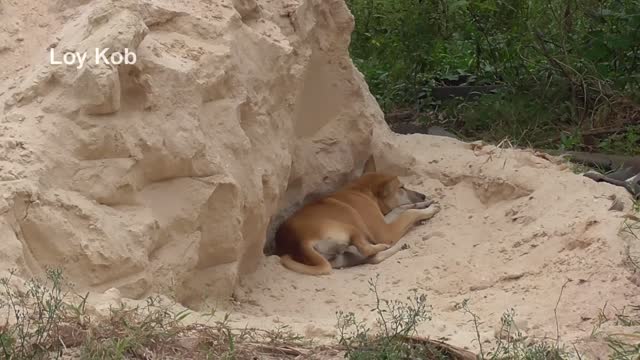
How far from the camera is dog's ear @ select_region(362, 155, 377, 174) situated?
855 centimetres

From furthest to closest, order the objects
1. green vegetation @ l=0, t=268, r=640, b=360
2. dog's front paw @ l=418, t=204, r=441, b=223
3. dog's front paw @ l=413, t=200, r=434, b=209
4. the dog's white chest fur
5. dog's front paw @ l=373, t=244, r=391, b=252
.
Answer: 1. dog's front paw @ l=413, t=200, r=434, b=209
2. dog's front paw @ l=418, t=204, r=441, b=223
3. dog's front paw @ l=373, t=244, r=391, b=252
4. the dog's white chest fur
5. green vegetation @ l=0, t=268, r=640, b=360

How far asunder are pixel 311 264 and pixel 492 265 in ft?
3.76

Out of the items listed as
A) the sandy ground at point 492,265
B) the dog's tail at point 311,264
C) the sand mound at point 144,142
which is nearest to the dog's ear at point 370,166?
the sandy ground at point 492,265

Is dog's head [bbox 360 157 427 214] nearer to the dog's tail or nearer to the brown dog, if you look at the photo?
the brown dog

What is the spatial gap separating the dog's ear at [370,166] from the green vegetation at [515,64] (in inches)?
49.2

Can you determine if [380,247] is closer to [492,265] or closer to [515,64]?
[492,265]

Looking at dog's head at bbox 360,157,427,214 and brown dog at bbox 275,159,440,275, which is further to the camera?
dog's head at bbox 360,157,427,214

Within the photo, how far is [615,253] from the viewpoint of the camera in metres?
5.96

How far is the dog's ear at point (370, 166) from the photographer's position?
8.55 meters

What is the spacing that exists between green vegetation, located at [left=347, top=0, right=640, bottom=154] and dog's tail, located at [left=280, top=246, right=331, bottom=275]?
8.53 feet

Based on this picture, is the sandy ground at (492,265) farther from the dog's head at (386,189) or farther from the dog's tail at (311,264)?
the dog's head at (386,189)

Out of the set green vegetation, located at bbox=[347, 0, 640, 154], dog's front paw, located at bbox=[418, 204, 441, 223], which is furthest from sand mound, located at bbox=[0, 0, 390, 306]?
green vegetation, located at bbox=[347, 0, 640, 154]

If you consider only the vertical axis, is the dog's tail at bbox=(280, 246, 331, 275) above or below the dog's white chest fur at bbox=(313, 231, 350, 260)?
above

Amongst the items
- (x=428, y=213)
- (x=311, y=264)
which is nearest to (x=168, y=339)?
(x=311, y=264)
